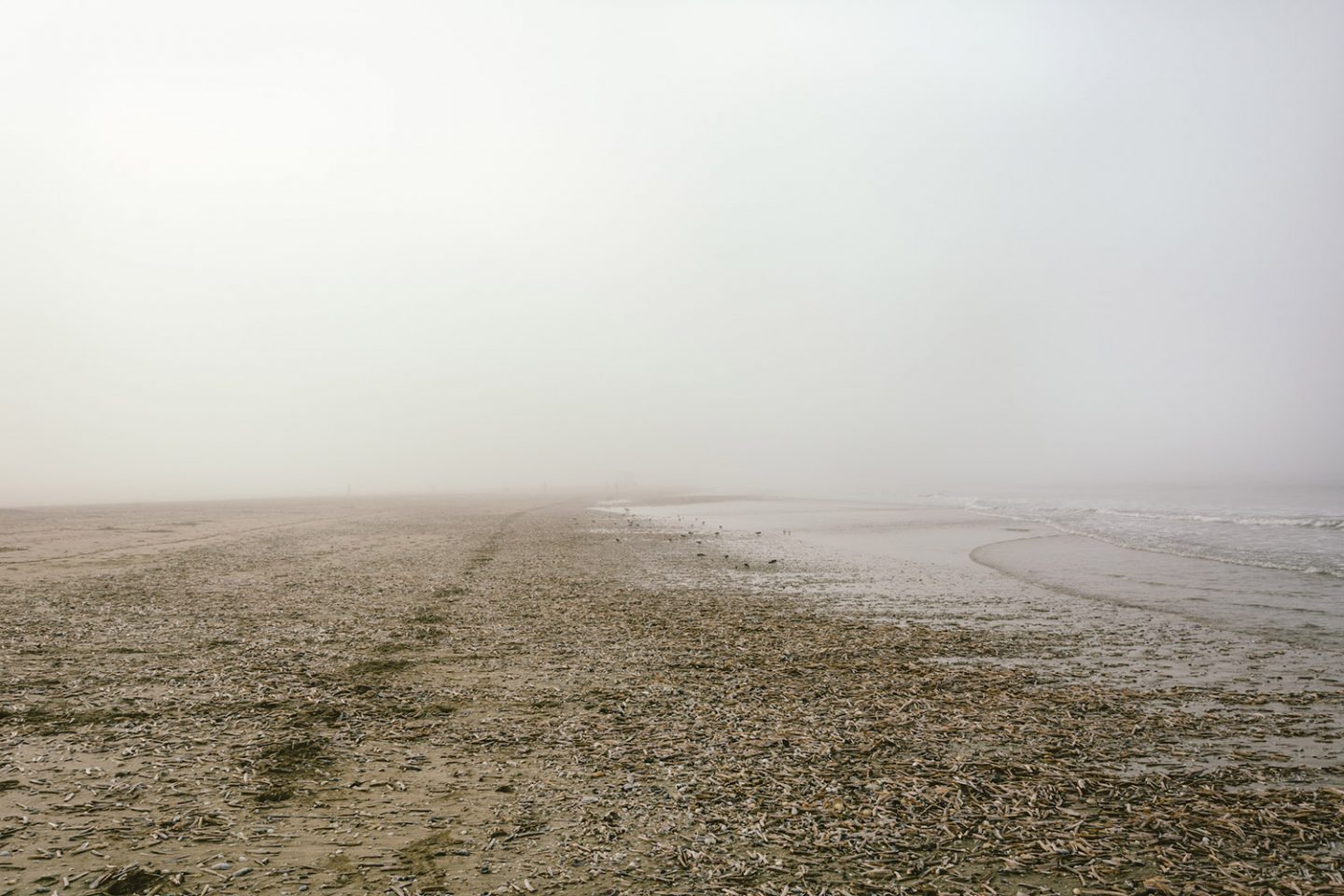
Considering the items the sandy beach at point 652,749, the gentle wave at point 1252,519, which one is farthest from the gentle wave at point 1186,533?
the sandy beach at point 652,749

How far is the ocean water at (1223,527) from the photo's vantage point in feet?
82.4

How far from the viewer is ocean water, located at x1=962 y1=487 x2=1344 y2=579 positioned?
82.4 ft

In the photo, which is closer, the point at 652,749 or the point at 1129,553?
the point at 652,749

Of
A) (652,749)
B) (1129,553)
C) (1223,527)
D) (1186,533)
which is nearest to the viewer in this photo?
(652,749)

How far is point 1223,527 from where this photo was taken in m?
37.5

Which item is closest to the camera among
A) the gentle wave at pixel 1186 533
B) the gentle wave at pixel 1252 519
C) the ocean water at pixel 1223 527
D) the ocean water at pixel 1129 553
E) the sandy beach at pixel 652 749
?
the sandy beach at pixel 652 749

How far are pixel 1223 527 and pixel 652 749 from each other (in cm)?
4446

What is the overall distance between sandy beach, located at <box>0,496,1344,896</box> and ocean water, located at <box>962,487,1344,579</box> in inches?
606

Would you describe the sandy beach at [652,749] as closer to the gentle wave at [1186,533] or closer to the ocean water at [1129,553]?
the ocean water at [1129,553]

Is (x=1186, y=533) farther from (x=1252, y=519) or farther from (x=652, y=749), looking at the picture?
(x=652, y=749)

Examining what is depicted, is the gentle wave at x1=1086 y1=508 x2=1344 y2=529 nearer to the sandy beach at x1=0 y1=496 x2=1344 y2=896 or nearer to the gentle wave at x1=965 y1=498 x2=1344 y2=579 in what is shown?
the gentle wave at x1=965 y1=498 x2=1344 y2=579

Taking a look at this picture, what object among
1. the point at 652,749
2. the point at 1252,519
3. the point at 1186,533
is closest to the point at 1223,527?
the point at 1186,533

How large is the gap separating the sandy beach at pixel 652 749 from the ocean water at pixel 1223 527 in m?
15.4

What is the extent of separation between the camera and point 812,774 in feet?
21.8
